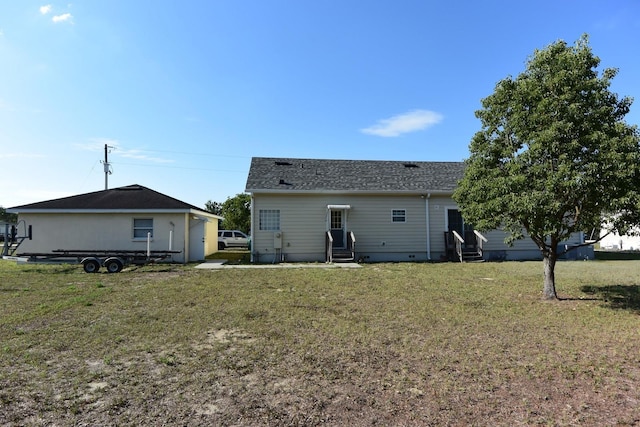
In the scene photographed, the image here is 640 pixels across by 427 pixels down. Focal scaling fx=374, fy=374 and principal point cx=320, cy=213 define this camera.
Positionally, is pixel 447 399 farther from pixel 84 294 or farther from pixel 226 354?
pixel 84 294

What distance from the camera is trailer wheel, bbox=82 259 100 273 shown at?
42.2 feet

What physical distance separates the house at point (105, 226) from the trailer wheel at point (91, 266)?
3799mm

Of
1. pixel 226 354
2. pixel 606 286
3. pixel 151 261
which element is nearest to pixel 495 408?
pixel 226 354

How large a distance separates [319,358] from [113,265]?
11.2m

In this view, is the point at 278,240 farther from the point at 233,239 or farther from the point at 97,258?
the point at 233,239

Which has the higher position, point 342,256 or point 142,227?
point 142,227

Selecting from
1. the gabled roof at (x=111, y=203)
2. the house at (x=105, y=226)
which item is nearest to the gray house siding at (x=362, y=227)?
the house at (x=105, y=226)

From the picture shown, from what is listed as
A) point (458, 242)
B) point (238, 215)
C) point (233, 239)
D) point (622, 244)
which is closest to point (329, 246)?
point (458, 242)

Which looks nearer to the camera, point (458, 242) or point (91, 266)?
point (91, 266)

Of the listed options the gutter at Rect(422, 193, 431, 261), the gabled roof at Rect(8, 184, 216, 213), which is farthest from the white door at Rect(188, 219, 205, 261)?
the gutter at Rect(422, 193, 431, 261)

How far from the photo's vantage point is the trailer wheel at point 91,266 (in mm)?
12867

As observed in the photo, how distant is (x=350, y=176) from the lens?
1808 cm

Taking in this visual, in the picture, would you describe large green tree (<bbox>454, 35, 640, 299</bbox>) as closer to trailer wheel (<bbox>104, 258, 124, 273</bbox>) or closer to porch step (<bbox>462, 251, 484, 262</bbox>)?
porch step (<bbox>462, 251, 484, 262</bbox>)

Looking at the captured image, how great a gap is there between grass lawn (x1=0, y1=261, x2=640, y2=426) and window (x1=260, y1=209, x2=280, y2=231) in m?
7.68
